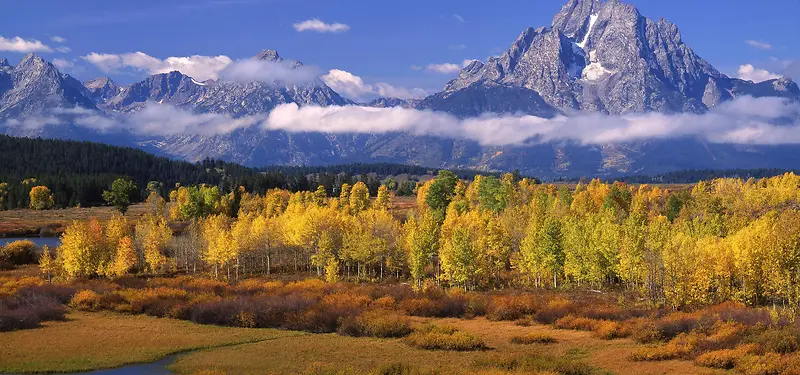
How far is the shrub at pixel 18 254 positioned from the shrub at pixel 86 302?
5495cm

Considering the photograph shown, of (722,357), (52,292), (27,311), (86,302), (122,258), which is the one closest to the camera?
(722,357)

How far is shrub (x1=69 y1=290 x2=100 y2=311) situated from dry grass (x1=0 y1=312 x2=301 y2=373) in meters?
2.97

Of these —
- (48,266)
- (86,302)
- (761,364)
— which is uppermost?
(48,266)

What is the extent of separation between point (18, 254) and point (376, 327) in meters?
89.2

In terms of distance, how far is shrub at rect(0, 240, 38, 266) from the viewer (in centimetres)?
11250

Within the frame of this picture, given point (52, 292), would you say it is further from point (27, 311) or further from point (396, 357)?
point (396, 357)

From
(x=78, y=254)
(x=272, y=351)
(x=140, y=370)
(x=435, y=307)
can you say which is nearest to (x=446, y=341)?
(x=272, y=351)

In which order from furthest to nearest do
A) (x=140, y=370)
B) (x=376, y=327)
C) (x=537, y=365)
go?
1. (x=376, y=327)
2. (x=140, y=370)
3. (x=537, y=365)

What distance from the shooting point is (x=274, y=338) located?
54.7 m

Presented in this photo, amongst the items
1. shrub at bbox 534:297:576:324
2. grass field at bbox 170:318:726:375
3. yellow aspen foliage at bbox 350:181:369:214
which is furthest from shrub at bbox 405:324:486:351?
yellow aspen foliage at bbox 350:181:369:214

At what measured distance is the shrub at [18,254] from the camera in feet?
369

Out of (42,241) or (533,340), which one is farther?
(42,241)

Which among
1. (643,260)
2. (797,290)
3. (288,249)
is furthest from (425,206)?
(797,290)

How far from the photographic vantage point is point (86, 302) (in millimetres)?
68000
